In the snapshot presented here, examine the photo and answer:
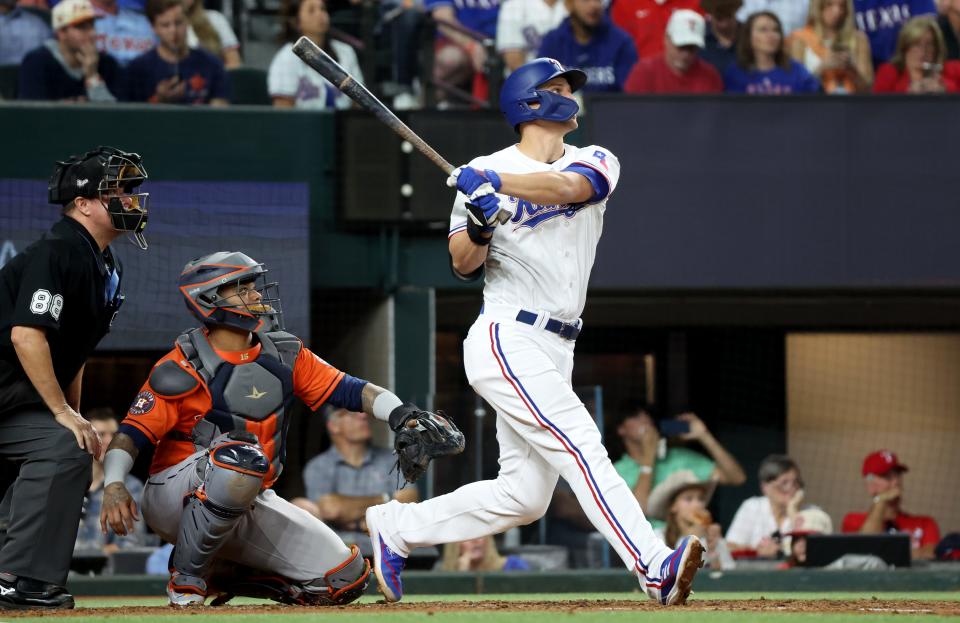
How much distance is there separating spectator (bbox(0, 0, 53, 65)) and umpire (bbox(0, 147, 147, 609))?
15.3ft

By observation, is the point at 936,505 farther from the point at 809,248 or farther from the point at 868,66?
the point at 868,66

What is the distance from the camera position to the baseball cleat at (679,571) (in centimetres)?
481

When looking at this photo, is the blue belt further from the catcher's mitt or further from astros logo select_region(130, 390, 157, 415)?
astros logo select_region(130, 390, 157, 415)

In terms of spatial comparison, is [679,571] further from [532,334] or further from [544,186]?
[544,186]

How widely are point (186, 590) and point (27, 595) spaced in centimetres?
53

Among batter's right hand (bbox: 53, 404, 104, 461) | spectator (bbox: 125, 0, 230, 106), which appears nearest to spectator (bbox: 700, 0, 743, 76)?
spectator (bbox: 125, 0, 230, 106)

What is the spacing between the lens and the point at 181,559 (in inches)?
212

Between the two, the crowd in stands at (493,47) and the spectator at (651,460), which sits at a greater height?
the crowd in stands at (493,47)

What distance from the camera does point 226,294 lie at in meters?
5.52

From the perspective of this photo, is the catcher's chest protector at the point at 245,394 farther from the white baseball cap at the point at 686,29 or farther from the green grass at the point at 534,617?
the white baseball cap at the point at 686,29

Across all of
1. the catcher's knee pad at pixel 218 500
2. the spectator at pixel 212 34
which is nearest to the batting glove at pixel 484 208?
the catcher's knee pad at pixel 218 500

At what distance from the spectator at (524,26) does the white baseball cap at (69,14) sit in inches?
106

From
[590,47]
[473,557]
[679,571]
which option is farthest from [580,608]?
[590,47]

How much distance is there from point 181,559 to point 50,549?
443mm
